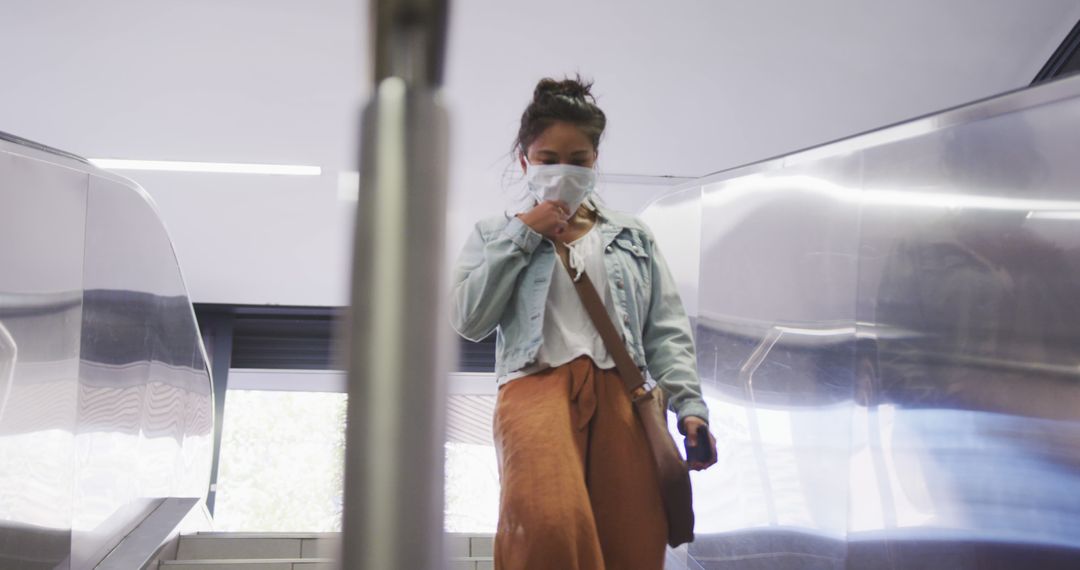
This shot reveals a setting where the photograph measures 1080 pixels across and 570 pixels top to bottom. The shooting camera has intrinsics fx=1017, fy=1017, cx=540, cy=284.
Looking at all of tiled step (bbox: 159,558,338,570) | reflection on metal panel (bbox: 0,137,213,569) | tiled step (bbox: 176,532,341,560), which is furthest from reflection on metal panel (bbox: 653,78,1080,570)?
reflection on metal panel (bbox: 0,137,213,569)

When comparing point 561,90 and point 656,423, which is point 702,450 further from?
point 561,90

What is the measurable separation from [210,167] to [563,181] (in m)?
8.20

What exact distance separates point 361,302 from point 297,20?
26.7 feet

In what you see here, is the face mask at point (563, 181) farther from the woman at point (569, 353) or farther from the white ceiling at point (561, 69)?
the white ceiling at point (561, 69)

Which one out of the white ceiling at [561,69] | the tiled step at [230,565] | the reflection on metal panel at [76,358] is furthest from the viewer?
the white ceiling at [561,69]

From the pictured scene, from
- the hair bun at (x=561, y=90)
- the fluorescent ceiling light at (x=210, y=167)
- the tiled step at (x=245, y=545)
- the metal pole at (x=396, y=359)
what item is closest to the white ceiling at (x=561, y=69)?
the fluorescent ceiling light at (x=210, y=167)

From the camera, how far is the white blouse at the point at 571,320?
2.20 m

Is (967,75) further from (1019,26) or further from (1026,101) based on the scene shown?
(1026,101)

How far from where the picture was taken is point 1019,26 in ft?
26.2

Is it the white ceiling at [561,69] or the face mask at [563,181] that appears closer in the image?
the face mask at [563,181]

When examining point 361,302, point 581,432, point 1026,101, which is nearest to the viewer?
point 361,302

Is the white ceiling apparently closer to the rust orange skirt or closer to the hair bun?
the hair bun

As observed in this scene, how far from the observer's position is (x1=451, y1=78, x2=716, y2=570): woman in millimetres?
1971

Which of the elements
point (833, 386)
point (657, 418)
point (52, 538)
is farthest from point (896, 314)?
point (52, 538)
